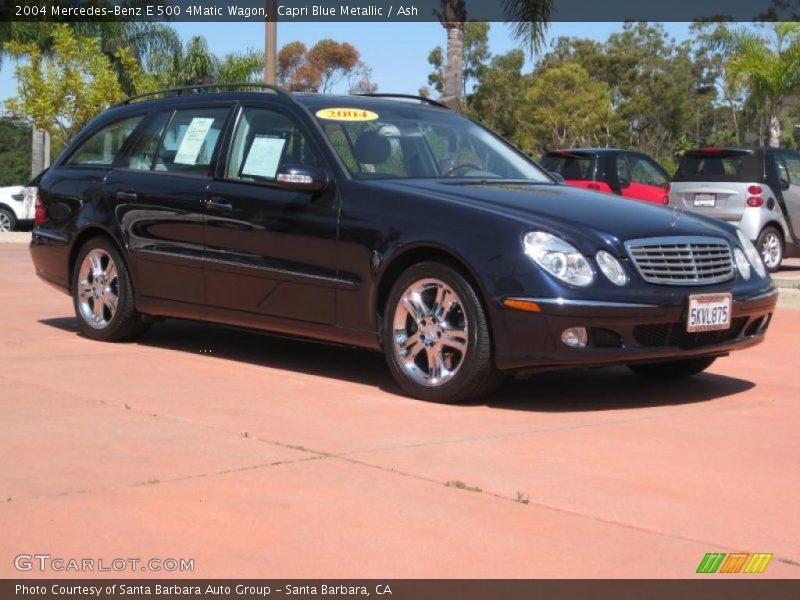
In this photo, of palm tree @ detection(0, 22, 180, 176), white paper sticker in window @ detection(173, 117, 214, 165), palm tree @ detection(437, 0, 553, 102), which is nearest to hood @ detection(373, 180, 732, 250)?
white paper sticker in window @ detection(173, 117, 214, 165)

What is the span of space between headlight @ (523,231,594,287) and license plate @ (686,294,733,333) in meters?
0.58

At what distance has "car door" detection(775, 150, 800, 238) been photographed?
17031mm

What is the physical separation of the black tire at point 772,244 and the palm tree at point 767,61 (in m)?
18.5

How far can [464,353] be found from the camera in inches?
266

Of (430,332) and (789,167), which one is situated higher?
(789,167)

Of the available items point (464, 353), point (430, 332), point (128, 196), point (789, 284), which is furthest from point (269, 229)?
point (789, 284)

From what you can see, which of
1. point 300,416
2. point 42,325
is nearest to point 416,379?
point 300,416

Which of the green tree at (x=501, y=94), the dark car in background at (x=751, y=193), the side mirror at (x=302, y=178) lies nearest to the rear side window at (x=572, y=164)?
the dark car in background at (x=751, y=193)

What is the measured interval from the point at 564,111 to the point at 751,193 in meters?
42.8

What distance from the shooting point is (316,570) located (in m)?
3.99

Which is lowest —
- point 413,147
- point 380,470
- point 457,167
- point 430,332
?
point 380,470

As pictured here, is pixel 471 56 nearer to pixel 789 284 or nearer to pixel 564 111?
pixel 564 111

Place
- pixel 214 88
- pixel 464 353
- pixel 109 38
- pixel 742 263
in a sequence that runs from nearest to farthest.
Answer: pixel 464 353
pixel 742 263
pixel 214 88
pixel 109 38

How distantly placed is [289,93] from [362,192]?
3.81 ft
